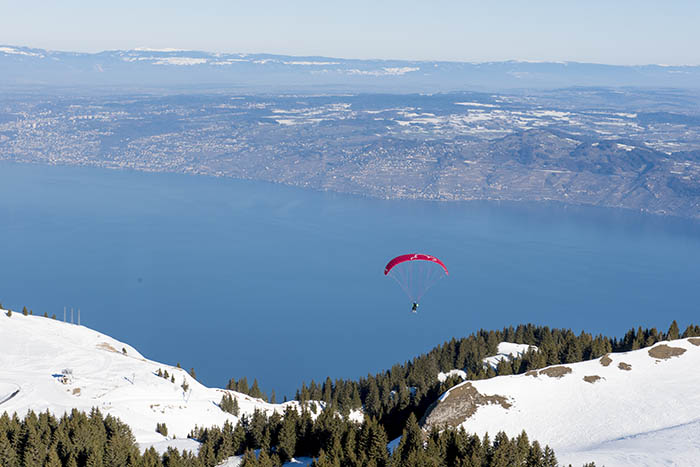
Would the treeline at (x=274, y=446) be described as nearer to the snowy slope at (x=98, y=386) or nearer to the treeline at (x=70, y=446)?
the treeline at (x=70, y=446)

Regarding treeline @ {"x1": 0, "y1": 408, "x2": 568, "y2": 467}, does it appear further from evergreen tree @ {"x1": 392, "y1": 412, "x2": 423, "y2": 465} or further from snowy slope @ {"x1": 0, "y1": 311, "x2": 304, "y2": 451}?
snowy slope @ {"x1": 0, "y1": 311, "x2": 304, "y2": 451}

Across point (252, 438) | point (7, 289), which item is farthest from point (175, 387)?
point (7, 289)

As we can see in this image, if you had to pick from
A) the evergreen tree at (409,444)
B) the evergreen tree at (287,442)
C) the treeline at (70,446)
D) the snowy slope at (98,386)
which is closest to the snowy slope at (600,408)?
the evergreen tree at (409,444)

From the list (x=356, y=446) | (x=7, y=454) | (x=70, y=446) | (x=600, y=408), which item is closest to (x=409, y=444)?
(x=356, y=446)

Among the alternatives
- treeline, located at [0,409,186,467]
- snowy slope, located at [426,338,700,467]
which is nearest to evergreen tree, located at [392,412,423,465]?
snowy slope, located at [426,338,700,467]

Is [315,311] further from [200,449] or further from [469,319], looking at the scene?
[200,449]
